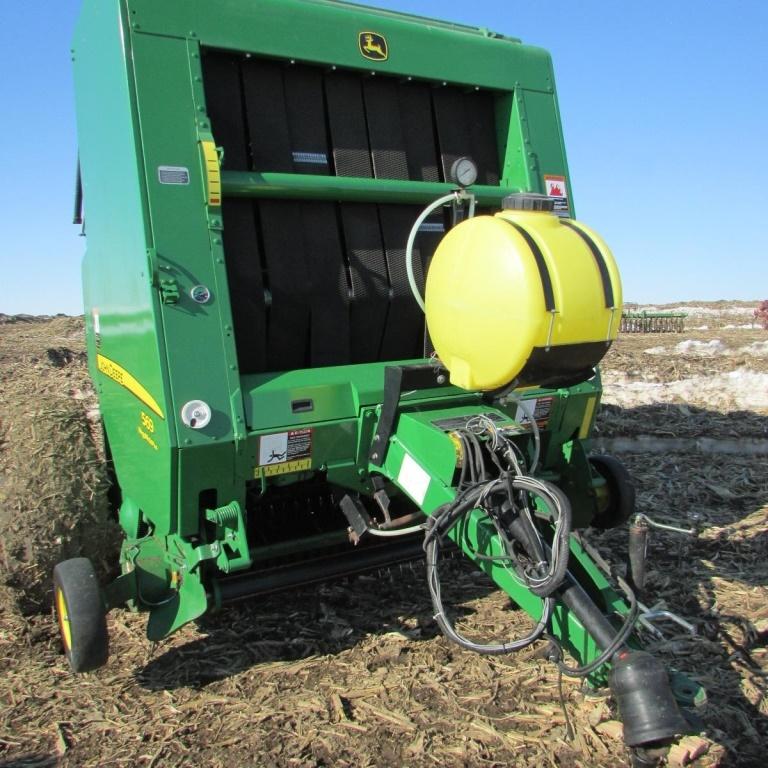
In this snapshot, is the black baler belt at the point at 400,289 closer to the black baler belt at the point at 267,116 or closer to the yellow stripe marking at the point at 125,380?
the black baler belt at the point at 267,116

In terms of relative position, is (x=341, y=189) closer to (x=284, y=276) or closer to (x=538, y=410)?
(x=284, y=276)

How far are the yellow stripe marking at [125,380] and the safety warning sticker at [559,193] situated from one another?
88.0 inches

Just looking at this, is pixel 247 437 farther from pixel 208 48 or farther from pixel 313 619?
pixel 208 48

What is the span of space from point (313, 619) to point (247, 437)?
1.24 metres

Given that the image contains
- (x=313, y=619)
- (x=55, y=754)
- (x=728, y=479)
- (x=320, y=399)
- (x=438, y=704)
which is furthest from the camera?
(x=728, y=479)

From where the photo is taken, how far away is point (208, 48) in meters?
3.23

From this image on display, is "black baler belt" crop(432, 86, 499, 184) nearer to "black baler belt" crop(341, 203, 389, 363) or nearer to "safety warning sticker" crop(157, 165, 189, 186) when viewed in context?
"black baler belt" crop(341, 203, 389, 363)

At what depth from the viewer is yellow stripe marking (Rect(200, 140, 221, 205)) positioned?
9.94ft

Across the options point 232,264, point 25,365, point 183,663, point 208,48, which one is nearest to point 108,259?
point 232,264

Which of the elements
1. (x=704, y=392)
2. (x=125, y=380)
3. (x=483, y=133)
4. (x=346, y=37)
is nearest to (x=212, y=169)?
(x=346, y=37)

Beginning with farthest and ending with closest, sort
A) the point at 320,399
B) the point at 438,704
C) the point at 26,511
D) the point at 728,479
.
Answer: the point at 728,479, the point at 26,511, the point at 320,399, the point at 438,704

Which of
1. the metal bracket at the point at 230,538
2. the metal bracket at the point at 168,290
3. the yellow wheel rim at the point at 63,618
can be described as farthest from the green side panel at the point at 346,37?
the yellow wheel rim at the point at 63,618

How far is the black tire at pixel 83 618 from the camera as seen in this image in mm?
3047

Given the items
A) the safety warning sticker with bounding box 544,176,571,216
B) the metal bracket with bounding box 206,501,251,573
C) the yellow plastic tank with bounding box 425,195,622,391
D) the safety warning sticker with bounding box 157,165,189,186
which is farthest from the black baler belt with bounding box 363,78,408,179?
the metal bracket with bounding box 206,501,251,573
